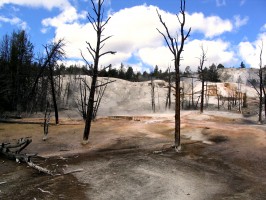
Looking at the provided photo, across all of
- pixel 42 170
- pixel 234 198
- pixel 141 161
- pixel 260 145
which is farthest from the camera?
pixel 260 145

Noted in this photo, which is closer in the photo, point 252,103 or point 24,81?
point 24,81

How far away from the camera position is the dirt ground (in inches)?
514

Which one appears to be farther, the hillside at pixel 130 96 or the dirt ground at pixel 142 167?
the hillside at pixel 130 96

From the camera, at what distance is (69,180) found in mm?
14164

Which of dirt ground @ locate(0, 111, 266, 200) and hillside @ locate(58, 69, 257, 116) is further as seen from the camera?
hillside @ locate(58, 69, 257, 116)

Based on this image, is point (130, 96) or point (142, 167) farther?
point (130, 96)

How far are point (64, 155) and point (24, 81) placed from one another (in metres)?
37.8

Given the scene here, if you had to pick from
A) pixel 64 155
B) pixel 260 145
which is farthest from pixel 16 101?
pixel 260 145

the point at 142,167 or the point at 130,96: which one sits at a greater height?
the point at 130,96

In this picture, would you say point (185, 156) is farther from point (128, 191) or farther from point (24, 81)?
point (24, 81)

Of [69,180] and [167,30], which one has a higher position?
[167,30]

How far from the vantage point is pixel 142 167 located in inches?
641

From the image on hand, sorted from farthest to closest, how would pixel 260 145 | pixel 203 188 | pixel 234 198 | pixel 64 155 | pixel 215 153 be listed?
pixel 260 145 < pixel 215 153 < pixel 64 155 < pixel 203 188 < pixel 234 198

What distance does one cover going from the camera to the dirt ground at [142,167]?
13.0m
